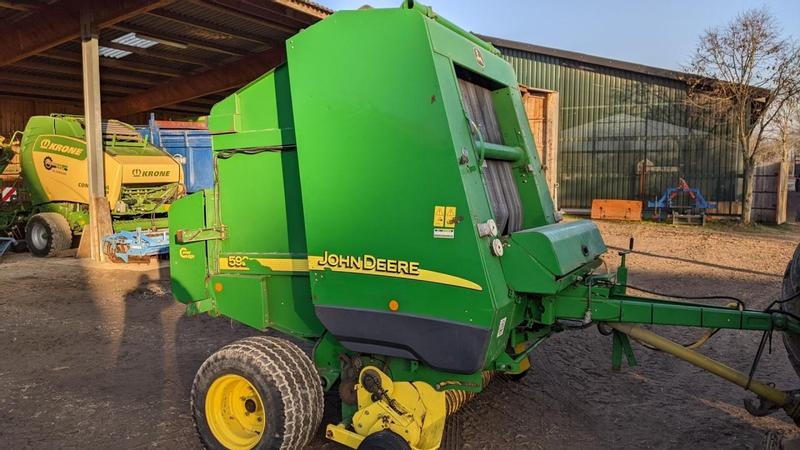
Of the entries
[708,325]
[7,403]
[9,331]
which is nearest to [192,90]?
[9,331]

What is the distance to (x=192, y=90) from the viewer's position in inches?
647

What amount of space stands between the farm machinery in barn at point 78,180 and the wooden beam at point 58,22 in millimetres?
1505

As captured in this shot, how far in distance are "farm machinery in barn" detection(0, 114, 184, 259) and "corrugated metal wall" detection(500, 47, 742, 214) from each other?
1421 cm

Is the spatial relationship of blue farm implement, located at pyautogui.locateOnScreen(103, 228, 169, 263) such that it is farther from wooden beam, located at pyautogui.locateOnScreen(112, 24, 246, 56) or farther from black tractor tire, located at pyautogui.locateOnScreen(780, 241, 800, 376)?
black tractor tire, located at pyautogui.locateOnScreen(780, 241, 800, 376)

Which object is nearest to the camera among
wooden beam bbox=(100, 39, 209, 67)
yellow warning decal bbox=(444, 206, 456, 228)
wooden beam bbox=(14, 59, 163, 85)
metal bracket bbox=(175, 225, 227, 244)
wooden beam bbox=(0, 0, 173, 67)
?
yellow warning decal bbox=(444, 206, 456, 228)

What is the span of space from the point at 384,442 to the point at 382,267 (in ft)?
2.85

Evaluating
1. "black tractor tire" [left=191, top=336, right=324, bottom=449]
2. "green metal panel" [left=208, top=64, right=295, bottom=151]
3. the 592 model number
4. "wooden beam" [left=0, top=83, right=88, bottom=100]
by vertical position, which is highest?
"wooden beam" [left=0, top=83, right=88, bottom=100]

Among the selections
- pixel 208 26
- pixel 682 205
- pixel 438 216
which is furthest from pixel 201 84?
pixel 682 205

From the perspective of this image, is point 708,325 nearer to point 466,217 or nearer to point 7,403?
point 466,217

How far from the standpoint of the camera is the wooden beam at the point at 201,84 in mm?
14200

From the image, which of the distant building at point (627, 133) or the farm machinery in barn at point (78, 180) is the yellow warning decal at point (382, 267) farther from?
the distant building at point (627, 133)

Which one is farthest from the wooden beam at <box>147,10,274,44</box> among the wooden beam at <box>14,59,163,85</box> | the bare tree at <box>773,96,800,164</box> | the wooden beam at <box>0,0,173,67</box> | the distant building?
the bare tree at <box>773,96,800,164</box>

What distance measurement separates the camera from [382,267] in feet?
9.95

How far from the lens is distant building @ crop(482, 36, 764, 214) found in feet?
62.7
